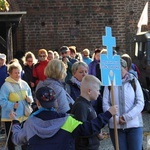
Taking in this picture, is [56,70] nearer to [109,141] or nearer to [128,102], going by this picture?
[128,102]

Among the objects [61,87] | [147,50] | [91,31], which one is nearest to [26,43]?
[91,31]

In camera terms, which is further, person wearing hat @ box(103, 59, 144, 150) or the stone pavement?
the stone pavement

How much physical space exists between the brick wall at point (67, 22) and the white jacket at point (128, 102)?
9.62 meters

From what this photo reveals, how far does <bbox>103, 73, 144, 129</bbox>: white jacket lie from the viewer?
5395 mm

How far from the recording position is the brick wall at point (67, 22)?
48.7ft

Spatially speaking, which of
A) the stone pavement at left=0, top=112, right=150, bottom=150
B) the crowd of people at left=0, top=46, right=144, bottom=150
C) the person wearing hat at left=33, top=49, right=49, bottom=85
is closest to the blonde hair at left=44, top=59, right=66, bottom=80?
the crowd of people at left=0, top=46, right=144, bottom=150

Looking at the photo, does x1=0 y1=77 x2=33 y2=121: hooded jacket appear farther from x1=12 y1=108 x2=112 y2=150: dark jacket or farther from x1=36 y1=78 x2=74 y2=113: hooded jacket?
x1=12 y1=108 x2=112 y2=150: dark jacket

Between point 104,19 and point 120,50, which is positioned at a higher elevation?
point 104,19

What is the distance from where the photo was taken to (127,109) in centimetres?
544

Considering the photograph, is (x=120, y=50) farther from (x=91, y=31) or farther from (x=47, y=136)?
(x=47, y=136)

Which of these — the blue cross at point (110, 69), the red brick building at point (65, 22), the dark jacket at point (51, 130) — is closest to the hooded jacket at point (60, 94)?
the blue cross at point (110, 69)

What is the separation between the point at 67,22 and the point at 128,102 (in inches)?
386

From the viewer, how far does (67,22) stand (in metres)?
15.0

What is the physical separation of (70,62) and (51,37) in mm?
5778
